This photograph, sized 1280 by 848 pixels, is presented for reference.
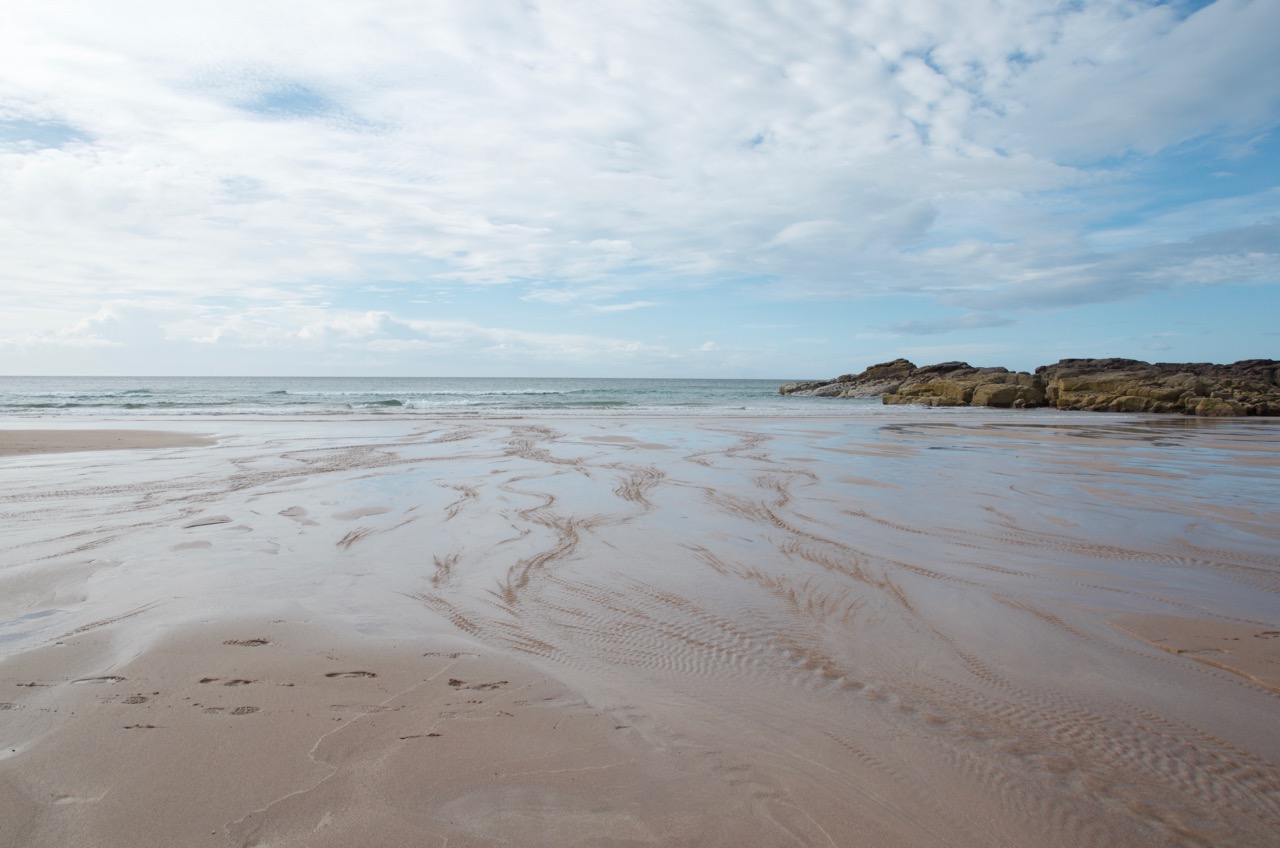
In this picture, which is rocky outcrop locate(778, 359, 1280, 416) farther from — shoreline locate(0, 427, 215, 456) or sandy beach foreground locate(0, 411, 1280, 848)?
shoreline locate(0, 427, 215, 456)

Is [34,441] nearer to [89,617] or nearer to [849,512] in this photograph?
[89,617]

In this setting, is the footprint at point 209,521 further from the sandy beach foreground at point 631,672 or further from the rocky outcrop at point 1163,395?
the rocky outcrop at point 1163,395

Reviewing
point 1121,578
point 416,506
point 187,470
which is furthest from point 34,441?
point 1121,578

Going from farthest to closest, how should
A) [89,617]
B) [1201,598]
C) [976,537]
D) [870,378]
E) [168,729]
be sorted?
[870,378]
[976,537]
[1201,598]
[89,617]
[168,729]

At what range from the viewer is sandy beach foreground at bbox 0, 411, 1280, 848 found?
2.59 metres

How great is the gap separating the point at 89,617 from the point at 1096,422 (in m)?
32.6

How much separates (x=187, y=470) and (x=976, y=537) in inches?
480

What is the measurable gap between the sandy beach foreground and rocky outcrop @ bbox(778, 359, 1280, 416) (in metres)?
32.9

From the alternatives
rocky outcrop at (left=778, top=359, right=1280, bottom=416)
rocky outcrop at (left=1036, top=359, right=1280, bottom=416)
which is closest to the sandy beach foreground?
rocky outcrop at (left=1036, top=359, right=1280, bottom=416)

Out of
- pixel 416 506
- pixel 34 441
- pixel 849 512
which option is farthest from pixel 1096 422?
pixel 34 441

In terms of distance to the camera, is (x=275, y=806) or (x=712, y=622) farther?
(x=712, y=622)

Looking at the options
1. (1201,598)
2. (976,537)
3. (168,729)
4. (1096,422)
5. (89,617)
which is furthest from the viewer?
(1096,422)

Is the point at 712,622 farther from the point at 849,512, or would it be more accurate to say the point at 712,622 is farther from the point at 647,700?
the point at 849,512

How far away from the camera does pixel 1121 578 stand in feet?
19.2
